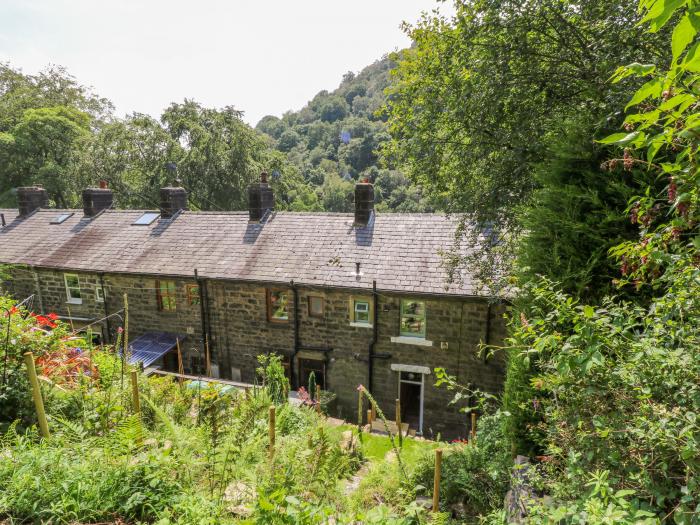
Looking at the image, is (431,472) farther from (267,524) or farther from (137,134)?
(137,134)

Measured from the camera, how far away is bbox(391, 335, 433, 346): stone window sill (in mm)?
12195

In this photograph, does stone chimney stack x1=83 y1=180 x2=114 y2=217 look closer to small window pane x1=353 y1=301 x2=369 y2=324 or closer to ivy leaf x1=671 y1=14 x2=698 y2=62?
small window pane x1=353 y1=301 x2=369 y2=324

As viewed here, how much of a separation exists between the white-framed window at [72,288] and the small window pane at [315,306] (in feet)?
32.6

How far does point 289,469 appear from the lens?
4.43 metres

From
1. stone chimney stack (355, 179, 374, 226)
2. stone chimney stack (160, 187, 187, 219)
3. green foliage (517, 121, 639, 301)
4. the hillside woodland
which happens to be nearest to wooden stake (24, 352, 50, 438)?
the hillside woodland

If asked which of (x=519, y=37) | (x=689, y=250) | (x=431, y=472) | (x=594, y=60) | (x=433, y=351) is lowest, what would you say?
(x=433, y=351)

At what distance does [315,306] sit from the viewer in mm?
13258

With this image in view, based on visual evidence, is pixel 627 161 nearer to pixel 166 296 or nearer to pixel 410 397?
pixel 410 397

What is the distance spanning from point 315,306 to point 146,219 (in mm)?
10198

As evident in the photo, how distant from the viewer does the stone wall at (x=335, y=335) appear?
466 inches

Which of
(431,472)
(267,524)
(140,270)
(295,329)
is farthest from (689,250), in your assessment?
(140,270)

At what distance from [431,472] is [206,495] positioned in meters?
3.40

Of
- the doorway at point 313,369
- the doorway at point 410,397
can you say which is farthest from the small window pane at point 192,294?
the doorway at point 410,397

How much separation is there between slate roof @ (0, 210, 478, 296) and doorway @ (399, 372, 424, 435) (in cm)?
296
